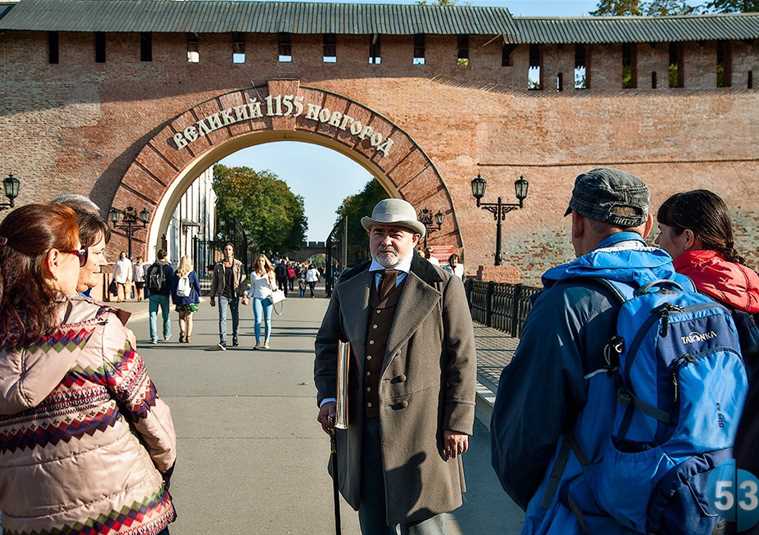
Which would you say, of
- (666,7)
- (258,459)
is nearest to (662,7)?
(666,7)

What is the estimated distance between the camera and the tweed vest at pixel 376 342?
354 cm

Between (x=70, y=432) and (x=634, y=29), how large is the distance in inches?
1096

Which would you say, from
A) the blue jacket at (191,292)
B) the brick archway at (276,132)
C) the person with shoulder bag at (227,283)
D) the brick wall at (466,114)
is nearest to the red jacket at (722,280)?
the person with shoulder bag at (227,283)

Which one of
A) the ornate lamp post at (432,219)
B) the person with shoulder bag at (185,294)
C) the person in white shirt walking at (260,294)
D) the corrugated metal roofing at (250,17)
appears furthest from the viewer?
the ornate lamp post at (432,219)

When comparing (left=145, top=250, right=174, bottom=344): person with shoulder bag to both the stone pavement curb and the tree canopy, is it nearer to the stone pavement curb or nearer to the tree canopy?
the stone pavement curb

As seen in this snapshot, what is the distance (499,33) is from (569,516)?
2620 centimetres

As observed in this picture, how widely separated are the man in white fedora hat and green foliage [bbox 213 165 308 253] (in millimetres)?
67766

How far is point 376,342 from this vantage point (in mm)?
3602

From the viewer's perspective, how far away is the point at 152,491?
8.69 ft

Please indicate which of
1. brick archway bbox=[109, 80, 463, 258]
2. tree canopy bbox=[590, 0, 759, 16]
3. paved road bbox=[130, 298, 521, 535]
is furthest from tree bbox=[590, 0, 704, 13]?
paved road bbox=[130, 298, 521, 535]

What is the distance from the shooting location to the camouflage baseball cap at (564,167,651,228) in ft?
7.88

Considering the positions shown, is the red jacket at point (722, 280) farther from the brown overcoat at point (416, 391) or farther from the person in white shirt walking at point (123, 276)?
the person in white shirt walking at point (123, 276)

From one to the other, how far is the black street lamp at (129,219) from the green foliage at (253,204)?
44129mm

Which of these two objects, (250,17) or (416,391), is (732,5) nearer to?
(250,17)
